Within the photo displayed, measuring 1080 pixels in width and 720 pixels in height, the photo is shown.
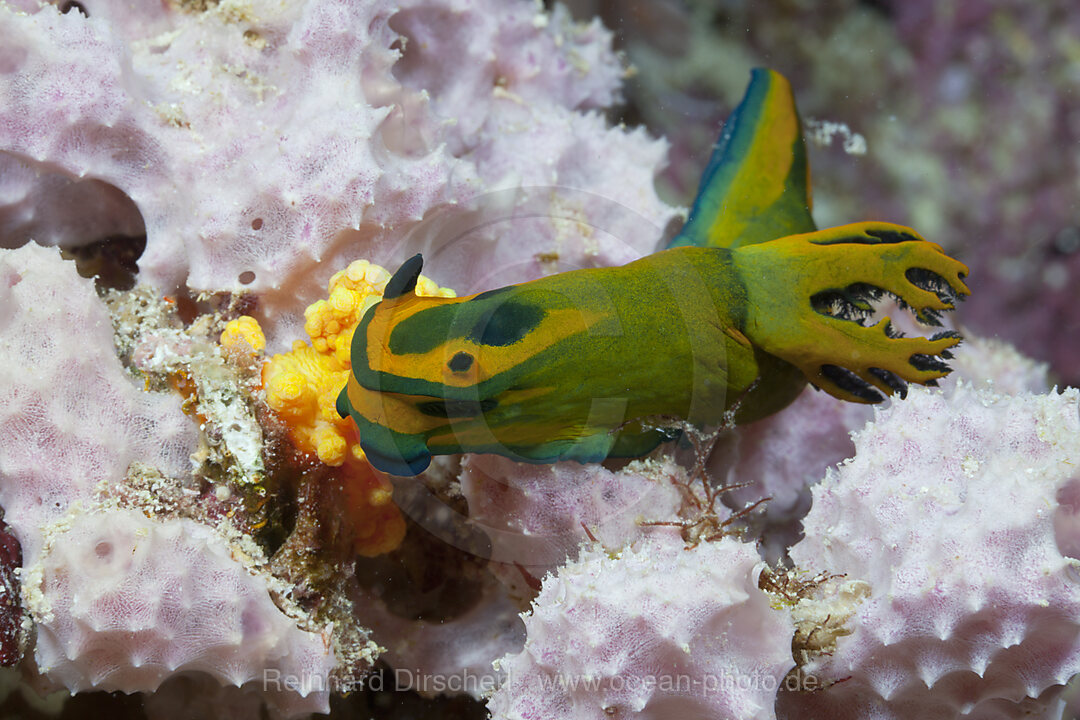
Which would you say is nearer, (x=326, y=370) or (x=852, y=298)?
(x=326, y=370)

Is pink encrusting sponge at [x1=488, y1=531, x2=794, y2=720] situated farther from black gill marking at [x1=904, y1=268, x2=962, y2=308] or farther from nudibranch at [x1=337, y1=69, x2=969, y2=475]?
black gill marking at [x1=904, y1=268, x2=962, y2=308]

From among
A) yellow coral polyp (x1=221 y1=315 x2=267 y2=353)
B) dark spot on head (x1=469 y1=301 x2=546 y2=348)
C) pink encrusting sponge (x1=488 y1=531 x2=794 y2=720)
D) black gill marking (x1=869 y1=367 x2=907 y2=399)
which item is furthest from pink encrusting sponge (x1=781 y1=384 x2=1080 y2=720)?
yellow coral polyp (x1=221 y1=315 x2=267 y2=353)

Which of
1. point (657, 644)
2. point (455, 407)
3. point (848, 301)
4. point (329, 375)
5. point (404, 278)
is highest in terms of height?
point (848, 301)

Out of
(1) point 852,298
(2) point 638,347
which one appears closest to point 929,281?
(1) point 852,298

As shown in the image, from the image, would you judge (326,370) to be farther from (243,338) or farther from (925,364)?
(925,364)

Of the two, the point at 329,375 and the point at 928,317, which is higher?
the point at 928,317

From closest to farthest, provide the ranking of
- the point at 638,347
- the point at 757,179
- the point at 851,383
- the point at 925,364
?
1. the point at 638,347
2. the point at 925,364
3. the point at 851,383
4. the point at 757,179

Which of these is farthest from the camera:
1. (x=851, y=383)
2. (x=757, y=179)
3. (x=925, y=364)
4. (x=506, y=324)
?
(x=757, y=179)

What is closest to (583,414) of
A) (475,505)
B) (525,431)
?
(525,431)
